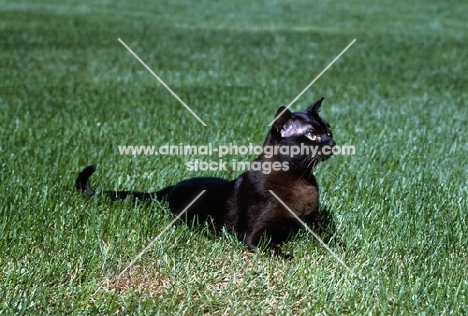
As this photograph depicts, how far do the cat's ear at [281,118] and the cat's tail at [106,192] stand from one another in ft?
3.65

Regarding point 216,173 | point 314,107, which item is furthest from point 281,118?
point 216,173

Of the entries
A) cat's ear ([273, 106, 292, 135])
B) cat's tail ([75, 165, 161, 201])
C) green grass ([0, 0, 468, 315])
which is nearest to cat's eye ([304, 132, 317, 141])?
cat's ear ([273, 106, 292, 135])

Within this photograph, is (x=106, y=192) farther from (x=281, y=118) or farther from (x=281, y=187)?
(x=281, y=118)

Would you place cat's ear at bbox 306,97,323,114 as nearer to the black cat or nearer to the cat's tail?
the black cat

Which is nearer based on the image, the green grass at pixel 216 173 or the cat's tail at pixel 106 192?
the green grass at pixel 216 173

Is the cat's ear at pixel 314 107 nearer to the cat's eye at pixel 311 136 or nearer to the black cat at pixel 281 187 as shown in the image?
the black cat at pixel 281 187

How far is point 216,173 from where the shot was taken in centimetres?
591

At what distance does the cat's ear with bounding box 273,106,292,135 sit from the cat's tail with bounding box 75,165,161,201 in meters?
1.11

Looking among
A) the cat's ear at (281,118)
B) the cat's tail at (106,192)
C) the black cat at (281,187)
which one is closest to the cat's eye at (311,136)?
the black cat at (281,187)

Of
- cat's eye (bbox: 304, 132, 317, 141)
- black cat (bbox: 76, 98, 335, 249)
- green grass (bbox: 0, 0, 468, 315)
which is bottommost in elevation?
green grass (bbox: 0, 0, 468, 315)

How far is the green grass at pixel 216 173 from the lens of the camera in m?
3.70

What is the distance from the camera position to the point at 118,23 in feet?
68.4

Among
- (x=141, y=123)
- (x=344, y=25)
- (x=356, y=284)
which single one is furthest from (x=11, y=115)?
(x=344, y=25)

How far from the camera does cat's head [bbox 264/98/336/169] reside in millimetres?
4145
